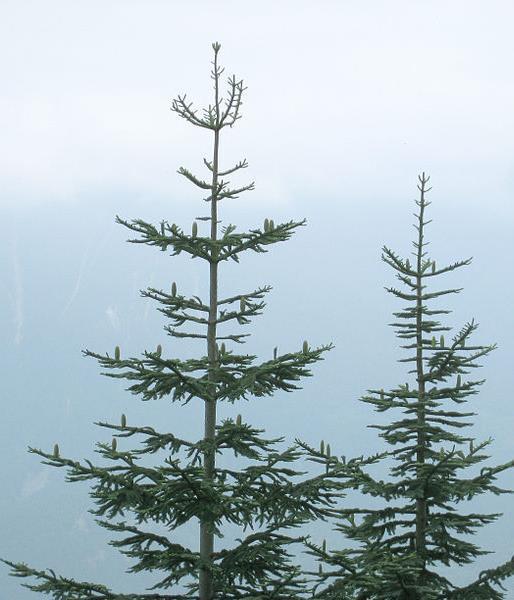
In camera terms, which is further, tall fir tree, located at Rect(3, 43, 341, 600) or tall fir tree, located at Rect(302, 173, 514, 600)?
tall fir tree, located at Rect(302, 173, 514, 600)

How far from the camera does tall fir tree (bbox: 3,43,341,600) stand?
15.0 metres

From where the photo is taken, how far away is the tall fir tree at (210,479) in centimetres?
1502

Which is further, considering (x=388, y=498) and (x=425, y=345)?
(x=425, y=345)

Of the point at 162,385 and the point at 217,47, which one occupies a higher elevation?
the point at 217,47

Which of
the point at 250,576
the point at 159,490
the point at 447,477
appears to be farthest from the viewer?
the point at 447,477

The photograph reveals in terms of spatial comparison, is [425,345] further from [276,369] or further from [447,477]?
[276,369]

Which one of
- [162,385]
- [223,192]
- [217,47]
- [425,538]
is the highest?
[217,47]

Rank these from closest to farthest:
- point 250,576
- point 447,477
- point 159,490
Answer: point 159,490
point 250,576
point 447,477

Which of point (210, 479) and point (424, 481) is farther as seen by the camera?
point (424, 481)

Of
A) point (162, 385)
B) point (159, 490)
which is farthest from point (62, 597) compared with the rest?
point (162, 385)

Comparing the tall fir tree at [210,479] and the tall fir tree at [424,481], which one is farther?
the tall fir tree at [424,481]

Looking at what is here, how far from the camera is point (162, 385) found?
51.2ft

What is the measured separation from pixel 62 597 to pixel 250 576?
3268 mm

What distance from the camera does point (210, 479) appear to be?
15.3 m
